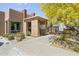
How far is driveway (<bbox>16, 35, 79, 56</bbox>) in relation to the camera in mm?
5510

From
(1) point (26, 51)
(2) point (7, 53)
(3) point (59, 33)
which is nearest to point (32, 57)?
(1) point (26, 51)

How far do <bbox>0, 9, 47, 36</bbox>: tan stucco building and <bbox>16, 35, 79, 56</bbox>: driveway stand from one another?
0.20 metres

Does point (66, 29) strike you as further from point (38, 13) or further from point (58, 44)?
point (38, 13)

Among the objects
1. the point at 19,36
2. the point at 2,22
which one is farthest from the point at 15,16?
the point at 19,36

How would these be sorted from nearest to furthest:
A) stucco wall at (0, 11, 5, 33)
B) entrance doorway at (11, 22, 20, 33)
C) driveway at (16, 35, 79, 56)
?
driveway at (16, 35, 79, 56) → stucco wall at (0, 11, 5, 33) → entrance doorway at (11, 22, 20, 33)

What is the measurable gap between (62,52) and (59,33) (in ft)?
2.01

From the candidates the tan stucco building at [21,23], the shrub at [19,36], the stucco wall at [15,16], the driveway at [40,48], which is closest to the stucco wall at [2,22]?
the tan stucco building at [21,23]

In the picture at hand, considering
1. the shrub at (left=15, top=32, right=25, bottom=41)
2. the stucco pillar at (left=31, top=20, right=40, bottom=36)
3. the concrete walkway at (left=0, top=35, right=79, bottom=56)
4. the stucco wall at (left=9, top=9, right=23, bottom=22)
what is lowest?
the concrete walkway at (left=0, top=35, right=79, bottom=56)

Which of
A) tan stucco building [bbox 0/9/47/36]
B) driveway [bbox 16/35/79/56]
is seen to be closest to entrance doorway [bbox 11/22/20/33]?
tan stucco building [bbox 0/9/47/36]

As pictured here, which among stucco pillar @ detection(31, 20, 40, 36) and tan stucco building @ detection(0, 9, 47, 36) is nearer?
tan stucco building @ detection(0, 9, 47, 36)

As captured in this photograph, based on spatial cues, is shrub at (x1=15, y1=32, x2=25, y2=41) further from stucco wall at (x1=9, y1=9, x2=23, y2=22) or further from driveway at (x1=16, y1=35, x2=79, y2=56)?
stucco wall at (x1=9, y1=9, x2=23, y2=22)

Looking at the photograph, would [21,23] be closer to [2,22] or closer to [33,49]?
[2,22]

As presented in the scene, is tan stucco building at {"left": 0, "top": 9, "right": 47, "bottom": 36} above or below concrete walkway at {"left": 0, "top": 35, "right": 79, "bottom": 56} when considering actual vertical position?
above

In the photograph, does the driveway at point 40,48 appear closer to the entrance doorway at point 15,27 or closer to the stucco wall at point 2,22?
the entrance doorway at point 15,27
